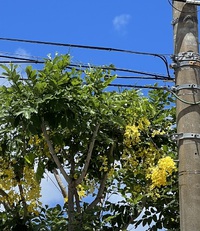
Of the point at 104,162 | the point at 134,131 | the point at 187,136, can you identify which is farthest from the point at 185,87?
the point at 104,162

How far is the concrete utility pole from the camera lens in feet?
18.1

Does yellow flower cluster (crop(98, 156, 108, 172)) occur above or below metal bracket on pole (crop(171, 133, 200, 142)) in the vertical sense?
above

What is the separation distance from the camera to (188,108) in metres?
5.82

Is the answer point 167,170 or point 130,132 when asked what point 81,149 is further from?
point 167,170

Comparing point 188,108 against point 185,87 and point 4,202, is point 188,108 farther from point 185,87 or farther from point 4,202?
point 4,202

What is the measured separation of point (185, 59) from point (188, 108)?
1.75 ft

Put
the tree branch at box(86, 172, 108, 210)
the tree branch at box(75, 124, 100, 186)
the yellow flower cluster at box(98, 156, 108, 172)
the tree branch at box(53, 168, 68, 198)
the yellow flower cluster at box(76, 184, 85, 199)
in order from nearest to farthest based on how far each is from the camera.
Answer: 1. the tree branch at box(75, 124, 100, 186)
2. the yellow flower cluster at box(98, 156, 108, 172)
3. the tree branch at box(86, 172, 108, 210)
4. the yellow flower cluster at box(76, 184, 85, 199)
5. the tree branch at box(53, 168, 68, 198)

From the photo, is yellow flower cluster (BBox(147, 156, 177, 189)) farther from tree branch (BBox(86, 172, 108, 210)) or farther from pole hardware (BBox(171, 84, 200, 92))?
pole hardware (BBox(171, 84, 200, 92))

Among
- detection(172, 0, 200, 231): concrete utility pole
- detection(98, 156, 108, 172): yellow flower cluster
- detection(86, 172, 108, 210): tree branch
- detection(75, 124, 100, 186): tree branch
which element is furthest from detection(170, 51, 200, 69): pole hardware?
detection(86, 172, 108, 210): tree branch

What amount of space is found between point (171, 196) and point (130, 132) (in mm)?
1715

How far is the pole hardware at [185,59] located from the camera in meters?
5.97

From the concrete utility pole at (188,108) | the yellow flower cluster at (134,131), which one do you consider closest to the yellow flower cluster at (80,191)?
the yellow flower cluster at (134,131)

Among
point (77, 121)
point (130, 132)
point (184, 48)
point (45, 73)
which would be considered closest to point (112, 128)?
point (130, 132)

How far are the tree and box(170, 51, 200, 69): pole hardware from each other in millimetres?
1505
